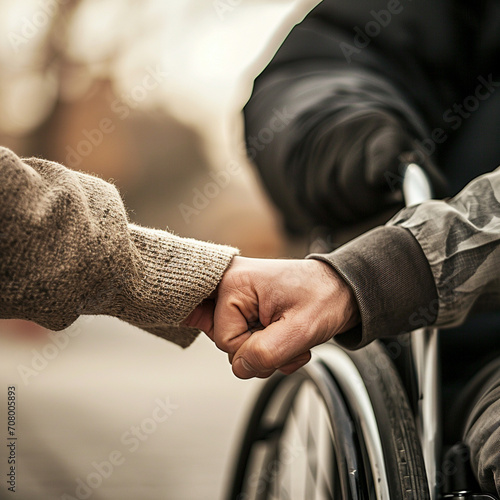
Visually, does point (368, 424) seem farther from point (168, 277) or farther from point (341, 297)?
point (168, 277)

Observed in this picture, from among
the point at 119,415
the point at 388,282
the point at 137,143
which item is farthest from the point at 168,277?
the point at 137,143

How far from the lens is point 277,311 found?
0.62 m

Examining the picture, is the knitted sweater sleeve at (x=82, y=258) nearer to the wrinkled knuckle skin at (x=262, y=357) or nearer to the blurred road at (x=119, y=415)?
the wrinkled knuckle skin at (x=262, y=357)

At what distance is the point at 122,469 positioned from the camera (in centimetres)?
210

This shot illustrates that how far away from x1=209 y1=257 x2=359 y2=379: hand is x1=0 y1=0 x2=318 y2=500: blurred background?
5.91 feet

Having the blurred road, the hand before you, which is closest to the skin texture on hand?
the hand

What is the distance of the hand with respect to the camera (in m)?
0.58

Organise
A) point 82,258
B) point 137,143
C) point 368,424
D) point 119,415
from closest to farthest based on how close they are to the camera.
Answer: point 82,258 → point 368,424 → point 119,415 → point 137,143

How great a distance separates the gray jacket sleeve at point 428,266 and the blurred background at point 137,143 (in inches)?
72.1

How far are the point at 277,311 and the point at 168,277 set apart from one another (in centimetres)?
12

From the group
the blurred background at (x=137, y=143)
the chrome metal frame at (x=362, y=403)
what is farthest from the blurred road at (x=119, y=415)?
the chrome metal frame at (x=362, y=403)

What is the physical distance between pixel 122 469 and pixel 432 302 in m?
1.79

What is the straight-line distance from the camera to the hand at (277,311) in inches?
22.8

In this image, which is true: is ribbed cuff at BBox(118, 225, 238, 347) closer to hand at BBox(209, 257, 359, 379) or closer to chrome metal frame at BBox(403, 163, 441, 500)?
hand at BBox(209, 257, 359, 379)
